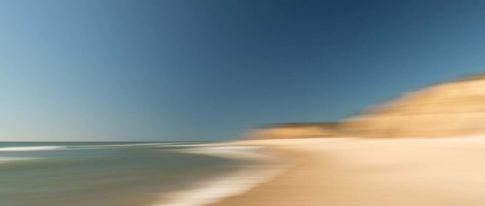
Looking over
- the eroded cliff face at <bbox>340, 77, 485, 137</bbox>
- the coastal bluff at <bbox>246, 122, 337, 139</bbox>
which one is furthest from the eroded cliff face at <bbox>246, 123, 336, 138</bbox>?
the eroded cliff face at <bbox>340, 77, 485, 137</bbox>

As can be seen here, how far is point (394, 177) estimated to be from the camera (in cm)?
941

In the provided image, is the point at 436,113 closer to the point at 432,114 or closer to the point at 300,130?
the point at 432,114

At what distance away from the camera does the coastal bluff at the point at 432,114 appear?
5322 centimetres

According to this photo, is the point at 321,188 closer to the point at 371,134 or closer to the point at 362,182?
the point at 362,182

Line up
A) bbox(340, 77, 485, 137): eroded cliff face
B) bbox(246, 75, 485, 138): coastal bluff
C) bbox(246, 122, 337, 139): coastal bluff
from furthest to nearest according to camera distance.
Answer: bbox(246, 122, 337, 139): coastal bluff, bbox(246, 75, 485, 138): coastal bluff, bbox(340, 77, 485, 137): eroded cliff face

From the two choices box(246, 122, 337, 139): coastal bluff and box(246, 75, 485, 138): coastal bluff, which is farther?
box(246, 122, 337, 139): coastal bluff

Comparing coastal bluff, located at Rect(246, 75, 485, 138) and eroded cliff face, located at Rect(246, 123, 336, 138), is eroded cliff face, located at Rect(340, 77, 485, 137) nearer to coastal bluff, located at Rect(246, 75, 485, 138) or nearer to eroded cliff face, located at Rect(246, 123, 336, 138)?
coastal bluff, located at Rect(246, 75, 485, 138)

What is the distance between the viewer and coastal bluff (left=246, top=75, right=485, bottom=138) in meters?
53.2

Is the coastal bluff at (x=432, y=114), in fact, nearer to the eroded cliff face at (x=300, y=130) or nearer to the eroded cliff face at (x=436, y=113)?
the eroded cliff face at (x=436, y=113)

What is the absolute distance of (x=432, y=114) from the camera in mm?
59031

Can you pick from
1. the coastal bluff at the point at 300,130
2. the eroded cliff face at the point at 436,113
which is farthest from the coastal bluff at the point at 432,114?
the coastal bluff at the point at 300,130

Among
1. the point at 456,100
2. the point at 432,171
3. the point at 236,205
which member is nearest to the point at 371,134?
the point at 456,100

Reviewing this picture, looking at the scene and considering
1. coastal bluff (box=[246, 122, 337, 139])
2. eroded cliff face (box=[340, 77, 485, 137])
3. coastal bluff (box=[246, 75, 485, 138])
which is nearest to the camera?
eroded cliff face (box=[340, 77, 485, 137])

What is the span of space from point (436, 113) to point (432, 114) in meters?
0.53
